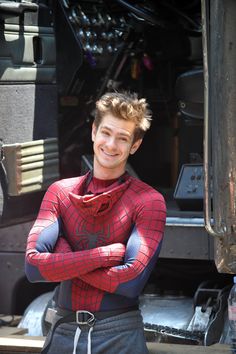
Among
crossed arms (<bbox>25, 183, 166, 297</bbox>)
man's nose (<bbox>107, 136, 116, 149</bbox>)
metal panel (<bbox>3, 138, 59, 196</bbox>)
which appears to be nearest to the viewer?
crossed arms (<bbox>25, 183, 166, 297</bbox>)

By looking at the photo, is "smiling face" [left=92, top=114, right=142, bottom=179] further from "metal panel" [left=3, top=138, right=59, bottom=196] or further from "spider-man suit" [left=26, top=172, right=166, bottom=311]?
"metal panel" [left=3, top=138, right=59, bottom=196]

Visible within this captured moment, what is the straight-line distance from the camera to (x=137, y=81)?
4.82 metres

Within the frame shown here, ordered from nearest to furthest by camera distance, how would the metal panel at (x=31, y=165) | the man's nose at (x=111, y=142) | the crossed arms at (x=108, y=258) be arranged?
the crossed arms at (x=108, y=258), the man's nose at (x=111, y=142), the metal panel at (x=31, y=165)

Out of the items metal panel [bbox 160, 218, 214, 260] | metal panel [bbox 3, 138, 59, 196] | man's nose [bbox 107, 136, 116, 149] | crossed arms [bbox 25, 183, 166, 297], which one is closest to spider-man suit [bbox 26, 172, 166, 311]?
crossed arms [bbox 25, 183, 166, 297]

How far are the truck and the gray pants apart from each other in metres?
0.36

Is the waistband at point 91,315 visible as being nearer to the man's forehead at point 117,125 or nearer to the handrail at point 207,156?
the handrail at point 207,156

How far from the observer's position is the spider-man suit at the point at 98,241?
118 inches

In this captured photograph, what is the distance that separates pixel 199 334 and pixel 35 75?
1.31 metres

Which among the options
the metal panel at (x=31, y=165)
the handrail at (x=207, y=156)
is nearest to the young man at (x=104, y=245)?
the handrail at (x=207, y=156)

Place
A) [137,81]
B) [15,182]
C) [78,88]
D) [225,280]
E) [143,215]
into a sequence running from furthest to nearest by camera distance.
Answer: [137,81]
[78,88]
[225,280]
[15,182]
[143,215]

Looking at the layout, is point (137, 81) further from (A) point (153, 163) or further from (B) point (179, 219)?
(B) point (179, 219)

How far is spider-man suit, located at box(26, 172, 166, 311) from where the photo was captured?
3.00 meters

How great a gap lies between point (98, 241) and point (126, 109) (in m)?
0.46

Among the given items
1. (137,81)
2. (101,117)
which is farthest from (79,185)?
(137,81)
